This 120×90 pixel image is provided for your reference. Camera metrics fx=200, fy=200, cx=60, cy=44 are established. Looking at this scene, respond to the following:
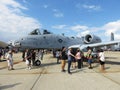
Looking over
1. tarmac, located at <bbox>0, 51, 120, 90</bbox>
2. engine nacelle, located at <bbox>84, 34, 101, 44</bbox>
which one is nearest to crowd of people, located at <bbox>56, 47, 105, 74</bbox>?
tarmac, located at <bbox>0, 51, 120, 90</bbox>

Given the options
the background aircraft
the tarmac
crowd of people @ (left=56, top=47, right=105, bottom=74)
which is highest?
the background aircraft

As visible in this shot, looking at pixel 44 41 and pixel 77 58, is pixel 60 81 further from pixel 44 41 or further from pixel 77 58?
A: pixel 44 41

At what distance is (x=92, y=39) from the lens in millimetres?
29391

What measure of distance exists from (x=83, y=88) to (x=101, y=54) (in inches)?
314

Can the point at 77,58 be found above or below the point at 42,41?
below

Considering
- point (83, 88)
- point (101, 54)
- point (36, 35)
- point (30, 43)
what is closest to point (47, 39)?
point (36, 35)

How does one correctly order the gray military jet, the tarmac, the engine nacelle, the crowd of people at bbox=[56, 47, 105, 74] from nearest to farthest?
the tarmac → the crowd of people at bbox=[56, 47, 105, 74] → the gray military jet → the engine nacelle

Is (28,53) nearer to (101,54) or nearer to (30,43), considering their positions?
(30,43)

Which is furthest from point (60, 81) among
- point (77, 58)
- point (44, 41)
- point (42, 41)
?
point (44, 41)

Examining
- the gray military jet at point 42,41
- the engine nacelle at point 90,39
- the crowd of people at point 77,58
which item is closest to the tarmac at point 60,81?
the crowd of people at point 77,58

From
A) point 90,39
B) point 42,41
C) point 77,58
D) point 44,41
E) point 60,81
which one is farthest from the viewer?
point 90,39

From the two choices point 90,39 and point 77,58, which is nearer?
point 77,58

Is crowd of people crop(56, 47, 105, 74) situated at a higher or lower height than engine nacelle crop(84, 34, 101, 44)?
lower

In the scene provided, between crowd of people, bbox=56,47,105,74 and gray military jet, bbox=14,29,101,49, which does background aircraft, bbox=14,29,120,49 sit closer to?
gray military jet, bbox=14,29,101,49
